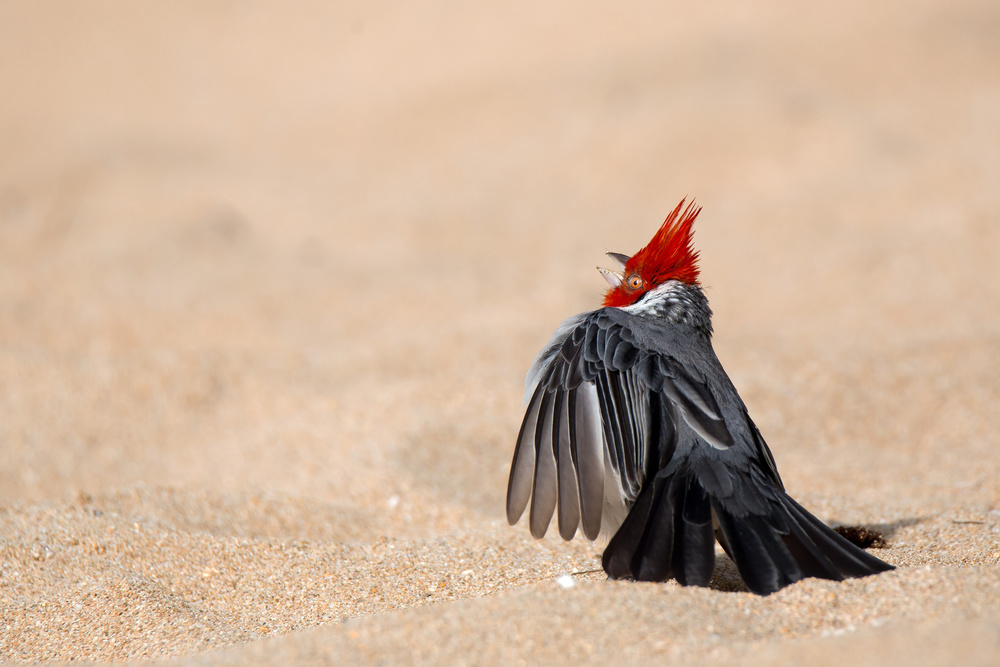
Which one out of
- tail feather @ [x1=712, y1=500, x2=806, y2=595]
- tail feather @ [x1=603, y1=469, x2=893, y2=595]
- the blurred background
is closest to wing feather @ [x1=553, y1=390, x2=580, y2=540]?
tail feather @ [x1=603, y1=469, x2=893, y2=595]

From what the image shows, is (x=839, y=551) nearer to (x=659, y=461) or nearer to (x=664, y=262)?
(x=659, y=461)

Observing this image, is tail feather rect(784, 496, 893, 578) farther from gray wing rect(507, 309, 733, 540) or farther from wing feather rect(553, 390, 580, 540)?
wing feather rect(553, 390, 580, 540)

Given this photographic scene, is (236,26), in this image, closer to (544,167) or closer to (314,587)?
(544,167)

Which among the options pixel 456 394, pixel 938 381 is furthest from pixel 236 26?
pixel 938 381

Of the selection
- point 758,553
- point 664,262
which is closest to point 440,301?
point 664,262

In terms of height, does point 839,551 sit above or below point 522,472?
below

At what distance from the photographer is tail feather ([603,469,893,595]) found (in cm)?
241

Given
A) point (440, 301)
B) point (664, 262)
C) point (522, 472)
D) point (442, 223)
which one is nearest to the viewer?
point (522, 472)

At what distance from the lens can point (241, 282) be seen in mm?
7570

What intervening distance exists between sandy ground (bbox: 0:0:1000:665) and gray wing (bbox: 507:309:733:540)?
0.99ft

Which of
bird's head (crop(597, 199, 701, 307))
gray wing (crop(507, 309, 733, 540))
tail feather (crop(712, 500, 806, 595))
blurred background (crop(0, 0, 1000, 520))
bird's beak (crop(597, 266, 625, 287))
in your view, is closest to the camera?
tail feather (crop(712, 500, 806, 595))

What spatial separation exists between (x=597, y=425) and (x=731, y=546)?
0.58m

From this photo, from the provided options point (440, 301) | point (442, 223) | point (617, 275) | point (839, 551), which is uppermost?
point (442, 223)

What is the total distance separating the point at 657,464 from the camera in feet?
8.93
